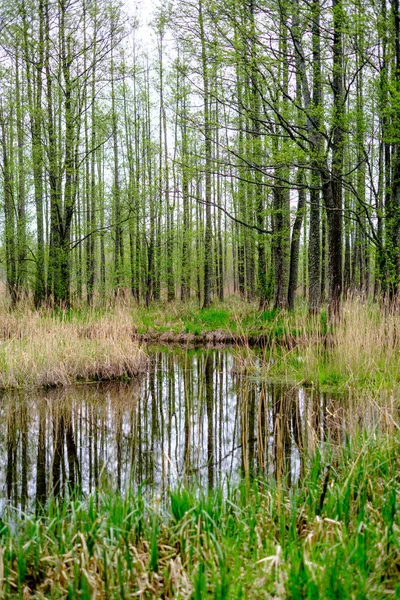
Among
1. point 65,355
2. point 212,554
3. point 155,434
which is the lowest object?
point 155,434

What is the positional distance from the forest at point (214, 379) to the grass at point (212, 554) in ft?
0.05

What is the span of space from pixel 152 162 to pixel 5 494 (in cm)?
1732

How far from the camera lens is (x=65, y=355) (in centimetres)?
711

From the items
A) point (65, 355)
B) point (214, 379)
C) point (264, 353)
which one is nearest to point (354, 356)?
point (264, 353)

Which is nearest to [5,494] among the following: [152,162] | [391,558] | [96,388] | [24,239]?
[391,558]

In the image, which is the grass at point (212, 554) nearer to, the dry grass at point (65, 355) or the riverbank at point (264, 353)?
the riverbank at point (264, 353)

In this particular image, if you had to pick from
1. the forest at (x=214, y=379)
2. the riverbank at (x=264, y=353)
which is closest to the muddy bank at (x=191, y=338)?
the forest at (x=214, y=379)

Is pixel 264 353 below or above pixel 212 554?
above

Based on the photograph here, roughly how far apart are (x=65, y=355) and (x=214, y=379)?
223cm

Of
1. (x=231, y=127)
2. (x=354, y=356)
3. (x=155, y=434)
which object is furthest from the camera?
(x=231, y=127)

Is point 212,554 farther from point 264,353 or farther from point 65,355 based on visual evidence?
point 65,355

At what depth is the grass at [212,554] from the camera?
1766mm

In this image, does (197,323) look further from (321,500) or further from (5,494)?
(321,500)

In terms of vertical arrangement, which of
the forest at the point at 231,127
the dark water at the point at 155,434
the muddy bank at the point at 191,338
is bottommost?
the dark water at the point at 155,434
